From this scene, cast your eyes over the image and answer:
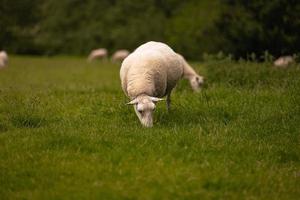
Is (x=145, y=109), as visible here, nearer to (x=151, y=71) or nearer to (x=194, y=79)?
(x=151, y=71)

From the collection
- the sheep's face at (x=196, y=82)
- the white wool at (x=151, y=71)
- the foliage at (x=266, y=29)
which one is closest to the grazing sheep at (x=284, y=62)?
the foliage at (x=266, y=29)

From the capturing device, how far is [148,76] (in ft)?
34.6

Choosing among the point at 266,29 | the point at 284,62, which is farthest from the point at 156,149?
the point at 266,29

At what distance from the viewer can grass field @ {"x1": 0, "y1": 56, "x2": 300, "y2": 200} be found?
6852 mm

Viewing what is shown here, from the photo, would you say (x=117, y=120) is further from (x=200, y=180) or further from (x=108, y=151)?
(x=200, y=180)

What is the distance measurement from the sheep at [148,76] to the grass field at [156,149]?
0.37m

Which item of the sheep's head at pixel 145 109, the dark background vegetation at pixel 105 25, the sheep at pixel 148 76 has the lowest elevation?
the dark background vegetation at pixel 105 25

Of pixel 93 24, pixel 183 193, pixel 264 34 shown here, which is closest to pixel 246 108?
pixel 183 193

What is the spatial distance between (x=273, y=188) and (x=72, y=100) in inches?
265

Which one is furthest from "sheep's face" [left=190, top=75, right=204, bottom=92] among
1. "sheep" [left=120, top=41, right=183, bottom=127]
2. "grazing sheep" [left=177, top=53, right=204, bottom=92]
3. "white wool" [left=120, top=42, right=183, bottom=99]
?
"white wool" [left=120, top=42, right=183, bottom=99]

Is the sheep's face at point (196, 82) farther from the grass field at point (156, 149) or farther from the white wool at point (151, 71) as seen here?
the white wool at point (151, 71)

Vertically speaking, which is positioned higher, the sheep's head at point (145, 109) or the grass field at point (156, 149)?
the sheep's head at point (145, 109)

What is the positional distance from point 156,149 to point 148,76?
260 centimetres

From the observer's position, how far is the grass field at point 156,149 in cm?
685
